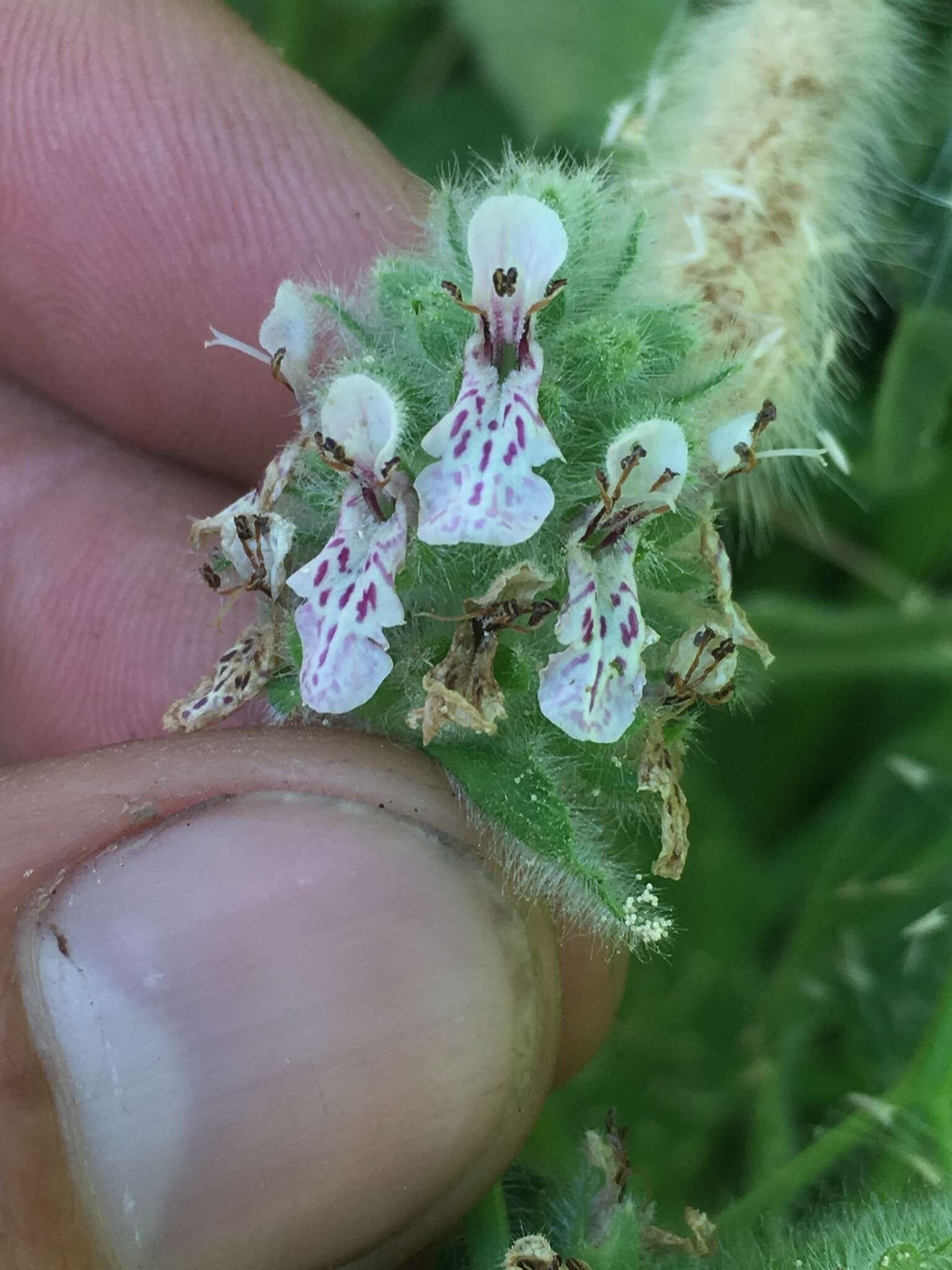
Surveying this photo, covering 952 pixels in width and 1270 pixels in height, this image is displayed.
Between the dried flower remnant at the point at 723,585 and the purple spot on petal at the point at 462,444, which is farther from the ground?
the purple spot on petal at the point at 462,444

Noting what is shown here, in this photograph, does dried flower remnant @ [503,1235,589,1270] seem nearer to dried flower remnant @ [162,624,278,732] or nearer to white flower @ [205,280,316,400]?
dried flower remnant @ [162,624,278,732]

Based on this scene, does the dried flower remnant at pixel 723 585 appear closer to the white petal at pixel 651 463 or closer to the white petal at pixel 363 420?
the white petal at pixel 651 463

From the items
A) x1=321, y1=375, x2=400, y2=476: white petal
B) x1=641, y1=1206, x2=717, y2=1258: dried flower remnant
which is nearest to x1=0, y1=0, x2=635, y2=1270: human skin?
x1=641, y1=1206, x2=717, y2=1258: dried flower remnant

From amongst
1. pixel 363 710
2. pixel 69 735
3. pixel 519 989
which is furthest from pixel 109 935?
pixel 69 735

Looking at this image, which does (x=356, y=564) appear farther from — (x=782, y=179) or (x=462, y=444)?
(x=782, y=179)

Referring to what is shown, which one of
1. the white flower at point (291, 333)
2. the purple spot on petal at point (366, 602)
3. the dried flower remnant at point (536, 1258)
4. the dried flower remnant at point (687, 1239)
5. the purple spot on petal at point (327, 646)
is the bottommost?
the dried flower remnant at point (687, 1239)

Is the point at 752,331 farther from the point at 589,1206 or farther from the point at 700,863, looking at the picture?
the point at 589,1206

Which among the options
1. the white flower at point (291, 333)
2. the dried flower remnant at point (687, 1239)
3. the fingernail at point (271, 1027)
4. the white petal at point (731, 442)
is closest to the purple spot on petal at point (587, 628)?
the white petal at point (731, 442)
